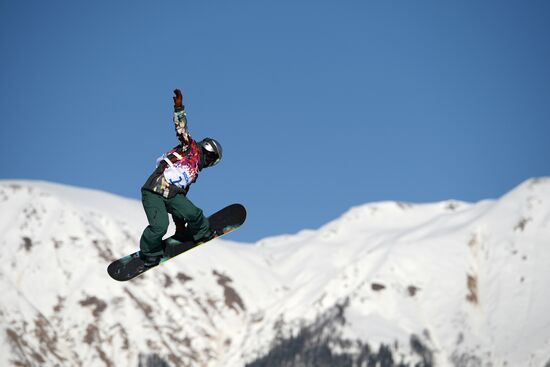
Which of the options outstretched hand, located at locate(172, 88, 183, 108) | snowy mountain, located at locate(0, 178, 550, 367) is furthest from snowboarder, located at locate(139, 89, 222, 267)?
snowy mountain, located at locate(0, 178, 550, 367)

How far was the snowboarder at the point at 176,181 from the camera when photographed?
798 inches

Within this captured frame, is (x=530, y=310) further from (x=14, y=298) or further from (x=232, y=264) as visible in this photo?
(x=14, y=298)

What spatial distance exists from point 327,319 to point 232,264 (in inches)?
1105

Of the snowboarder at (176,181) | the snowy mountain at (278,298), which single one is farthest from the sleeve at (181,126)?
the snowy mountain at (278,298)

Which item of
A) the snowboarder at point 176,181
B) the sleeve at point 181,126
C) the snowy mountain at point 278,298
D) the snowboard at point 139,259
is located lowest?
the snowboard at point 139,259

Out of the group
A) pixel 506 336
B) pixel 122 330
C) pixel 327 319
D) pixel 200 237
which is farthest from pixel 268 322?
pixel 200 237

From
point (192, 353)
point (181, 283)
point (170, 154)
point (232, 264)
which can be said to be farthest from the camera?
point (232, 264)

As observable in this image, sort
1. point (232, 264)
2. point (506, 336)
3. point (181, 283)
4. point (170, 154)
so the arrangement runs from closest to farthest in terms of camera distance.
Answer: point (170, 154)
point (506, 336)
point (181, 283)
point (232, 264)

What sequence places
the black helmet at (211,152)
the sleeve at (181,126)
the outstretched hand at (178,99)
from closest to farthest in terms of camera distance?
1. the outstretched hand at (178,99)
2. the sleeve at (181,126)
3. the black helmet at (211,152)

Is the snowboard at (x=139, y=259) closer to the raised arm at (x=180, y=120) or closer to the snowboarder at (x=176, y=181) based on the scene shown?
the snowboarder at (x=176, y=181)

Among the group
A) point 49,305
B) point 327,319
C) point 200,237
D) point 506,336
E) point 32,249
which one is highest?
point 32,249

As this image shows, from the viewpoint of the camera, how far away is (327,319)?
136000mm

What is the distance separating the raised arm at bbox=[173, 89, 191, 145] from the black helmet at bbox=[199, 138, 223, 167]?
0.38 metres

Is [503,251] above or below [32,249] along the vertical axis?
below
